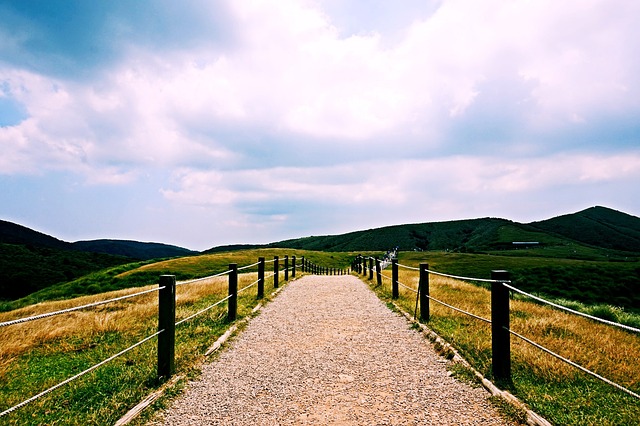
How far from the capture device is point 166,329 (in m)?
6.89

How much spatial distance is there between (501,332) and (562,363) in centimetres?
147

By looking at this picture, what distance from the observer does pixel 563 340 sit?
30.9 feet

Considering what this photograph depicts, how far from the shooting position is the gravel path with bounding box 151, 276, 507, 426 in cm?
525

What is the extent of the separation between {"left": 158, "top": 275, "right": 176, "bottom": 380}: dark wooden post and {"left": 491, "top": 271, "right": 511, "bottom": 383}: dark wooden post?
4920 mm

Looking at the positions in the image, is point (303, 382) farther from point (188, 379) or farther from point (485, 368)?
point (485, 368)

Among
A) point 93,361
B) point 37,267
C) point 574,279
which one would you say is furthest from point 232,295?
point 37,267

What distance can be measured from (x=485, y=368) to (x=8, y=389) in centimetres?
745

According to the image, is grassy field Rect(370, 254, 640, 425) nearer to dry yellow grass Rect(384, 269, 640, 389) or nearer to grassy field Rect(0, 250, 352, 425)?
dry yellow grass Rect(384, 269, 640, 389)

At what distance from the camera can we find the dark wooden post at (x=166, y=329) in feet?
21.9

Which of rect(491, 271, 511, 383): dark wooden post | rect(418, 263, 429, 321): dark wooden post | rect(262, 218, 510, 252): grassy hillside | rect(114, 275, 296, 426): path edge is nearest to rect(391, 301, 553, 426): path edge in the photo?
rect(491, 271, 511, 383): dark wooden post

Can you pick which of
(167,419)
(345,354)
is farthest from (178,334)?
(167,419)

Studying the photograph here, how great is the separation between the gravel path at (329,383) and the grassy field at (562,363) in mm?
696

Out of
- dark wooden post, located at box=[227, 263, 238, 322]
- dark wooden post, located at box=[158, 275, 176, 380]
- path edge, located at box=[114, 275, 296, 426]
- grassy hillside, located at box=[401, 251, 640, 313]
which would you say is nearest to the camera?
path edge, located at box=[114, 275, 296, 426]

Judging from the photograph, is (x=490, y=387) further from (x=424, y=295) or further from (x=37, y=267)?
(x=37, y=267)
